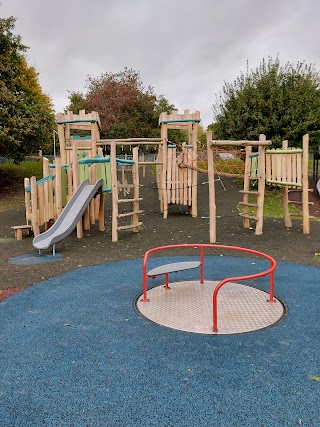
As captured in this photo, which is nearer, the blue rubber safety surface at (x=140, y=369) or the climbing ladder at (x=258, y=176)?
the blue rubber safety surface at (x=140, y=369)

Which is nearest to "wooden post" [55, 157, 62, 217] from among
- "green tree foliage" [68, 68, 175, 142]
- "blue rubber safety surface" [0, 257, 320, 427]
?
"blue rubber safety surface" [0, 257, 320, 427]

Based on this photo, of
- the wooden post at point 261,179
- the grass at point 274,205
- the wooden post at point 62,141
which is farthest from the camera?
the grass at point 274,205

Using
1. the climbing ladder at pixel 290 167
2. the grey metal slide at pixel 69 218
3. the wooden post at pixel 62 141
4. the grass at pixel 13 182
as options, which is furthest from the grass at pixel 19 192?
the grey metal slide at pixel 69 218

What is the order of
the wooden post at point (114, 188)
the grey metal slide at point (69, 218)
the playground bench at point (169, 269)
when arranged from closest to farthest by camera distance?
the playground bench at point (169, 269) < the grey metal slide at point (69, 218) < the wooden post at point (114, 188)

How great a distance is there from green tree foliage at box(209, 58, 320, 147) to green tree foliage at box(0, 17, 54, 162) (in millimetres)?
9288

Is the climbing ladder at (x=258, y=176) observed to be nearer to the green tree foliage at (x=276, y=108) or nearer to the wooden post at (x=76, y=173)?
the wooden post at (x=76, y=173)

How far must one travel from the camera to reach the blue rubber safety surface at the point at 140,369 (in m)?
2.56

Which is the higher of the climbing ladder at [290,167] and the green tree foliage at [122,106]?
the green tree foliage at [122,106]

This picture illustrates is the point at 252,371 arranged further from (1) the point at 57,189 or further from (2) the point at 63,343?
(1) the point at 57,189

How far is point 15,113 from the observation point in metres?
17.5

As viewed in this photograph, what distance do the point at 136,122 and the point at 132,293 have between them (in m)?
31.0

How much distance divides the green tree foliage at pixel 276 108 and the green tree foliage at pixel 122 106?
17228 mm

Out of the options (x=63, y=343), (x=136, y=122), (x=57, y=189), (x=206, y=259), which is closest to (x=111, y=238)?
(x=57, y=189)

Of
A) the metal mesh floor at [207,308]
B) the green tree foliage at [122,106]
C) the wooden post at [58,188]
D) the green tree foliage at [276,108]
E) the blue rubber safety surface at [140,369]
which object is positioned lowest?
the blue rubber safety surface at [140,369]
